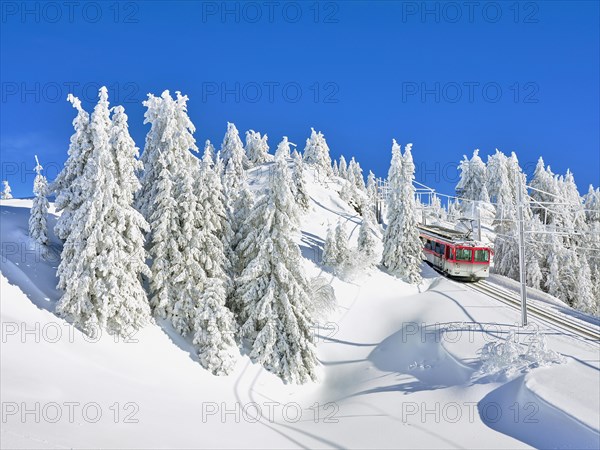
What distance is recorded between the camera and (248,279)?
2220 centimetres

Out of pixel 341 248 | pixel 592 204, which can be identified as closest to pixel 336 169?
pixel 592 204

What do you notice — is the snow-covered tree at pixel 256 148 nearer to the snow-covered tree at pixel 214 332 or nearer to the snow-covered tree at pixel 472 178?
the snow-covered tree at pixel 472 178

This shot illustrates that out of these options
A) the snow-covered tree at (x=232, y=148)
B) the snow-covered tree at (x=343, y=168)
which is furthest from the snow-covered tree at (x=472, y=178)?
the snow-covered tree at (x=232, y=148)

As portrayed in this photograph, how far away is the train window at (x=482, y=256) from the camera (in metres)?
33.8

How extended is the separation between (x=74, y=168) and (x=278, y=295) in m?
14.1

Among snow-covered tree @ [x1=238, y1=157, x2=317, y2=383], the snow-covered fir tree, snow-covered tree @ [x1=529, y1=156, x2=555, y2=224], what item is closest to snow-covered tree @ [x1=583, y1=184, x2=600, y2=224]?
snow-covered tree @ [x1=529, y1=156, x2=555, y2=224]

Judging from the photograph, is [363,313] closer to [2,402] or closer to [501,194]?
[2,402]

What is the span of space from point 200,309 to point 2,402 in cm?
965

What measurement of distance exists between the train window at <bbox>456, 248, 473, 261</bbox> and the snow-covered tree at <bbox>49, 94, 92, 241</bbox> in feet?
97.3

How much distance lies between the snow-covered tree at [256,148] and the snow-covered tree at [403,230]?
43014 millimetres

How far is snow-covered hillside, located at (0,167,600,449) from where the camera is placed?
12.1 m

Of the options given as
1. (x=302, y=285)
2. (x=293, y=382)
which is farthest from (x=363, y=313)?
(x=293, y=382)

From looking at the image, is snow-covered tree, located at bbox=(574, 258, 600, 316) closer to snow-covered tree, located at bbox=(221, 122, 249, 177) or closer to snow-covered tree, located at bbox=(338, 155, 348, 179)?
snow-covered tree, located at bbox=(221, 122, 249, 177)

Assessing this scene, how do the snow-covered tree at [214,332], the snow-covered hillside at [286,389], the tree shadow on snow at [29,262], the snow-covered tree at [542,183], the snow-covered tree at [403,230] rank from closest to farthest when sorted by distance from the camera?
the snow-covered hillside at [286,389], the tree shadow on snow at [29,262], the snow-covered tree at [214,332], the snow-covered tree at [403,230], the snow-covered tree at [542,183]
